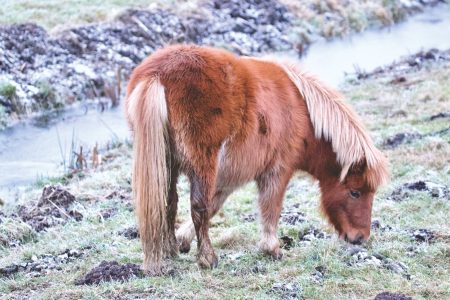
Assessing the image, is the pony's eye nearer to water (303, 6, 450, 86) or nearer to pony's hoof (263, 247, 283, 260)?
pony's hoof (263, 247, 283, 260)

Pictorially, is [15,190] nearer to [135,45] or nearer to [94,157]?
[94,157]

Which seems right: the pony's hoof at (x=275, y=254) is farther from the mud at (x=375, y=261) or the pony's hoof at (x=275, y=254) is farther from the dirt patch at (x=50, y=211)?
the dirt patch at (x=50, y=211)

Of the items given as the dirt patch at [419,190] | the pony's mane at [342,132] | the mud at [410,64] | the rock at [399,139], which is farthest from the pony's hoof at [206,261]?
the mud at [410,64]

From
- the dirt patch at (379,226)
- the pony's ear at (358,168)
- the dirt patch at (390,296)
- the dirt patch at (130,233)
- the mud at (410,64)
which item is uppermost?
the pony's ear at (358,168)

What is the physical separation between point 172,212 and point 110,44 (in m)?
11.9

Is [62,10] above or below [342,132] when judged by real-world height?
below

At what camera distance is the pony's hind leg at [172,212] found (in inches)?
209

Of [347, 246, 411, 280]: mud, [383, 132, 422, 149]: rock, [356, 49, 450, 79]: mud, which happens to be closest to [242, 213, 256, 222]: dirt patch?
[347, 246, 411, 280]: mud

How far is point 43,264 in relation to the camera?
583cm

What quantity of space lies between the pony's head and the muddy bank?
8855 mm

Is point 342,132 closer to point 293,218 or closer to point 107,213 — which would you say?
point 293,218

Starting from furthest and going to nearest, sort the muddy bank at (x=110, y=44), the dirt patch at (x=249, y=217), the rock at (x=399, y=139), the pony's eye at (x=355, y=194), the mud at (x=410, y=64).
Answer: the mud at (x=410, y=64)
the muddy bank at (x=110, y=44)
the rock at (x=399, y=139)
the dirt patch at (x=249, y=217)
the pony's eye at (x=355, y=194)

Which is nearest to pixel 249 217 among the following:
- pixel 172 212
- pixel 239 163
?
pixel 172 212

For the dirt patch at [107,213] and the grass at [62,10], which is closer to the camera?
the dirt patch at [107,213]
